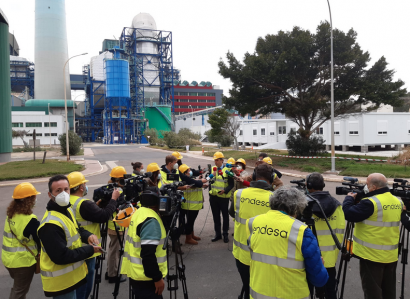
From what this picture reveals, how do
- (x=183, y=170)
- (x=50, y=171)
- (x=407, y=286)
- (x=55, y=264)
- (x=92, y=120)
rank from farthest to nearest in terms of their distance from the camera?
(x=92, y=120) < (x=50, y=171) < (x=183, y=170) < (x=407, y=286) < (x=55, y=264)

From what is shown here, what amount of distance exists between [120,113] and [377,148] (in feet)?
180

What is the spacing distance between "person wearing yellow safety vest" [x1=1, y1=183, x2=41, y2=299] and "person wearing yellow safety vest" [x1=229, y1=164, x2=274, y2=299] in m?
2.56

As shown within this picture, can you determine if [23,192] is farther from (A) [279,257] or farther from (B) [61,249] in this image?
(A) [279,257]

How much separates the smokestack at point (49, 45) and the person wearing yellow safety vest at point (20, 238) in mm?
76307

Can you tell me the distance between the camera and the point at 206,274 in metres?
5.10

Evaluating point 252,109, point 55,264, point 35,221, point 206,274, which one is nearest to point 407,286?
point 206,274

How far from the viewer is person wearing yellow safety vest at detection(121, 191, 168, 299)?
2799 millimetres

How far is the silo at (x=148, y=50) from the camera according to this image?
74688 mm

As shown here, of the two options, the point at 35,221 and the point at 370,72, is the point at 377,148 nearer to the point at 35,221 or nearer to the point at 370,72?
the point at 370,72

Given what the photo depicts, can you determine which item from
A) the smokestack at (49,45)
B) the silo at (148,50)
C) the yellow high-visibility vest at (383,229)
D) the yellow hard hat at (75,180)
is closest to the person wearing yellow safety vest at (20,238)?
the yellow hard hat at (75,180)

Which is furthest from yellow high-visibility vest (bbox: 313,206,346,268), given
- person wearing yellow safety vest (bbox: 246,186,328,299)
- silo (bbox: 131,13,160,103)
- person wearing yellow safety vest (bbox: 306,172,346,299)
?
silo (bbox: 131,13,160,103)

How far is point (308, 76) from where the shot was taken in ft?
70.7

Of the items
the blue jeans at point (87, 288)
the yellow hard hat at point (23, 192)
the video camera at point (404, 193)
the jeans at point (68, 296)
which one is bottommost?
the blue jeans at point (87, 288)

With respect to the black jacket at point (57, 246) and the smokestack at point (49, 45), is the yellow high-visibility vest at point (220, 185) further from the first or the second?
the smokestack at point (49, 45)
